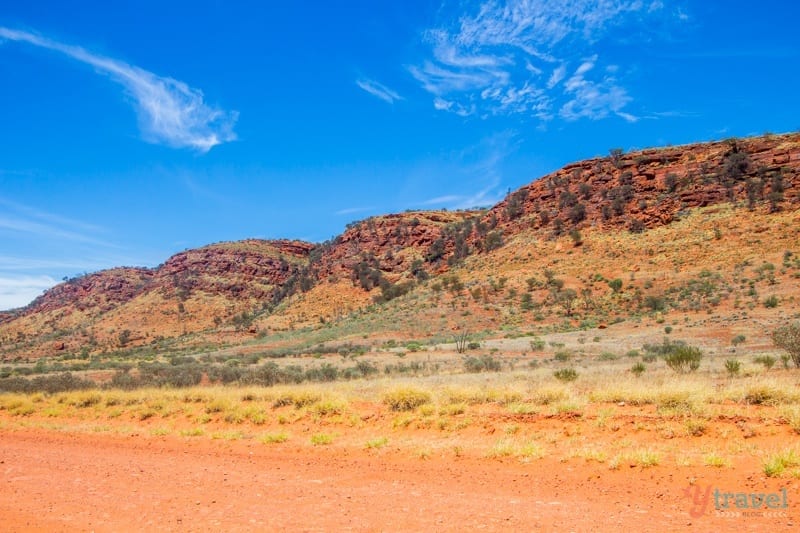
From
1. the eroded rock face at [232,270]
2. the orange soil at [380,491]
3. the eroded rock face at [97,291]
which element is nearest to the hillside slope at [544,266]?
the eroded rock face at [232,270]

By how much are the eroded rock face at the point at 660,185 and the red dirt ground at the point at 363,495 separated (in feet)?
184

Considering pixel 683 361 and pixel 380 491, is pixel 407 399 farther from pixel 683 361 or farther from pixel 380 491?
pixel 683 361

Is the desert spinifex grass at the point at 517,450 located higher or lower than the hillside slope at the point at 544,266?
lower

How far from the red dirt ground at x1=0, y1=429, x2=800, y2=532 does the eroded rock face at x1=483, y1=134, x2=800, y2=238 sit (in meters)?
55.9

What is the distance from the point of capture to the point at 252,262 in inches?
4466

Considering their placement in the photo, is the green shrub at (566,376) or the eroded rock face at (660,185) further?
the eroded rock face at (660,185)

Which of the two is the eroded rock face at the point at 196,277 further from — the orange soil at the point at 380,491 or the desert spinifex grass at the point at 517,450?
the desert spinifex grass at the point at 517,450

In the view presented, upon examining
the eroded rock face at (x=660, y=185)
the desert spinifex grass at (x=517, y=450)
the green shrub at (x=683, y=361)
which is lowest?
the desert spinifex grass at (x=517, y=450)

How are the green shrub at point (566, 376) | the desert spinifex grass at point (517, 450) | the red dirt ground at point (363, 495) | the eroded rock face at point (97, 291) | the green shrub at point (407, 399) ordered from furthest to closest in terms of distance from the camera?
the eroded rock face at point (97, 291) < the green shrub at point (566, 376) < the green shrub at point (407, 399) < the desert spinifex grass at point (517, 450) < the red dirt ground at point (363, 495)

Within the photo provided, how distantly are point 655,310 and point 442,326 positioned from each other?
19170 mm

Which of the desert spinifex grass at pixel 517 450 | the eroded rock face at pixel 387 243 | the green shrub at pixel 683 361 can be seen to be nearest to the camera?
the desert spinifex grass at pixel 517 450

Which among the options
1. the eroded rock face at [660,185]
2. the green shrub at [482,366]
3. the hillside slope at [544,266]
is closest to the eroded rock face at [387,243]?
the hillside slope at [544,266]

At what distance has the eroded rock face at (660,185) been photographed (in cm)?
5331

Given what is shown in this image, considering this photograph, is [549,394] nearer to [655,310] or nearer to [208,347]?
[655,310]
